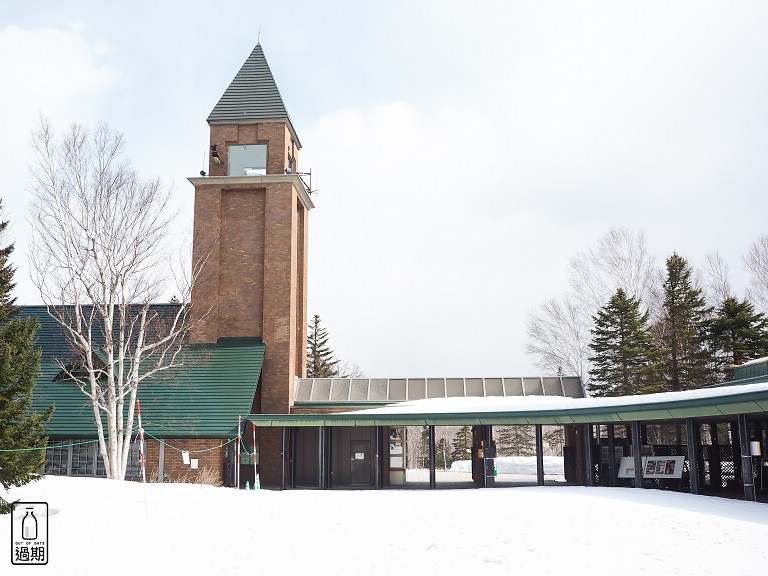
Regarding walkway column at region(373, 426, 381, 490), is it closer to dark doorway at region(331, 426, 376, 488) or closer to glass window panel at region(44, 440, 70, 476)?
dark doorway at region(331, 426, 376, 488)

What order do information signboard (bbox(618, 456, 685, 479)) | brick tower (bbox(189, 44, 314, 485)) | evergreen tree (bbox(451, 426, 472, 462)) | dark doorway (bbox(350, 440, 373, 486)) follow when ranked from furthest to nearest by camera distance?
evergreen tree (bbox(451, 426, 472, 462)) → brick tower (bbox(189, 44, 314, 485)) → dark doorway (bbox(350, 440, 373, 486)) → information signboard (bbox(618, 456, 685, 479))

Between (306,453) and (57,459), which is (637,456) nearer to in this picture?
(306,453)

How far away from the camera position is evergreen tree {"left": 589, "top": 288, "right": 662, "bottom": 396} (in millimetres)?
42281

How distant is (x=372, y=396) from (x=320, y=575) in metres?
21.4

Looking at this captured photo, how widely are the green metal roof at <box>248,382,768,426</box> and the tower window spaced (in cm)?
1194

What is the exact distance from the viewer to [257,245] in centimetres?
3175

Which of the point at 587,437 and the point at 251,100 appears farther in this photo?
the point at 251,100

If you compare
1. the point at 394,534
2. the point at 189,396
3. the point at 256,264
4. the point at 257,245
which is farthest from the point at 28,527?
the point at 257,245

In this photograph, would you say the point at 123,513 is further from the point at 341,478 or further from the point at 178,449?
the point at 341,478

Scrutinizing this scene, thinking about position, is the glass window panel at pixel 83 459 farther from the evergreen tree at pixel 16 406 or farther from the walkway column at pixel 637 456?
the walkway column at pixel 637 456

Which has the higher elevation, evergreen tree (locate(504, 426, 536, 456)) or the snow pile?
evergreen tree (locate(504, 426, 536, 456))

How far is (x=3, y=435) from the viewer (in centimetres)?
1504

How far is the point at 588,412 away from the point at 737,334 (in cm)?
2380

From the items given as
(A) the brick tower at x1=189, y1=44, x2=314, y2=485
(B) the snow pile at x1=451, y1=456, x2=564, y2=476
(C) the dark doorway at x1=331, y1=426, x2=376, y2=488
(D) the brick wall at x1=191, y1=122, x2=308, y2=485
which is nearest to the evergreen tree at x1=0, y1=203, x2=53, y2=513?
(A) the brick tower at x1=189, y1=44, x2=314, y2=485
